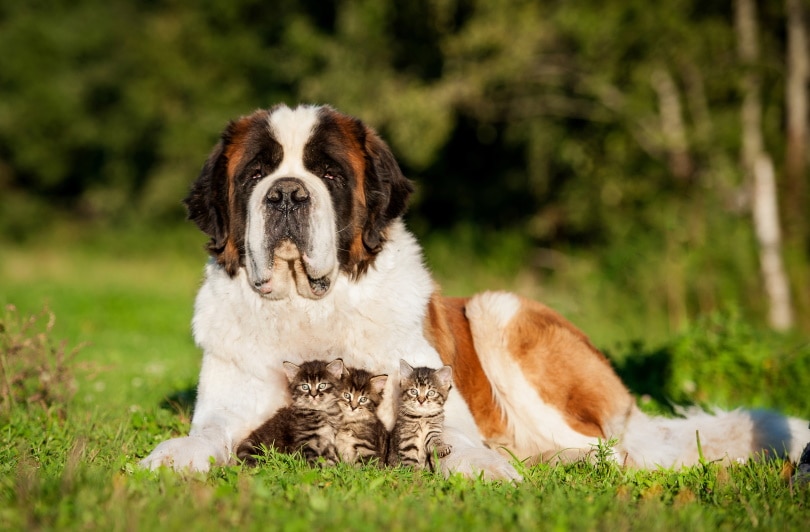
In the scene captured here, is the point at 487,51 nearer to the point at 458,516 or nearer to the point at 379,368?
the point at 379,368

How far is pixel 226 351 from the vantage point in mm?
3994

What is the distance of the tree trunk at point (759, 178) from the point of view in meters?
10.8

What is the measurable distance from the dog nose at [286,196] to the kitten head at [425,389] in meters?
0.92

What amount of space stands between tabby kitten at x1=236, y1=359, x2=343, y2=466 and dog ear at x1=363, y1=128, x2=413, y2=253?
692 millimetres

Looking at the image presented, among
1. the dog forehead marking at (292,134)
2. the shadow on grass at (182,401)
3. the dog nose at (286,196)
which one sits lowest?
the shadow on grass at (182,401)

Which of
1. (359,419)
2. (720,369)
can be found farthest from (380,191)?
(720,369)

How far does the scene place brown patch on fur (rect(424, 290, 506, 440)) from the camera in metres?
4.32

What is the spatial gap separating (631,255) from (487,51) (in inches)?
200

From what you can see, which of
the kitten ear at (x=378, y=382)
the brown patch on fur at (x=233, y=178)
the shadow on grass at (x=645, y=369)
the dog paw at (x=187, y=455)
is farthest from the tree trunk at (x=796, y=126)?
the dog paw at (x=187, y=455)

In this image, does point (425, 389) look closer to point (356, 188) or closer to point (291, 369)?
point (291, 369)

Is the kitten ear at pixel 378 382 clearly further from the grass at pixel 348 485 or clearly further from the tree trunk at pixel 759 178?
the tree trunk at pixel 759 178

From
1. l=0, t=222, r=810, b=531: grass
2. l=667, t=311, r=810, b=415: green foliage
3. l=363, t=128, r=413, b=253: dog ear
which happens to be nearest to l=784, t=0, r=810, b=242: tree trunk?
l=667, t=311, r=810, b=415: green foliage

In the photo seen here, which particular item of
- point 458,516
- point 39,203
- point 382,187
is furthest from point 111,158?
point 458,516

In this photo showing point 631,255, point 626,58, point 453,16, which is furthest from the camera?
point 453,16
